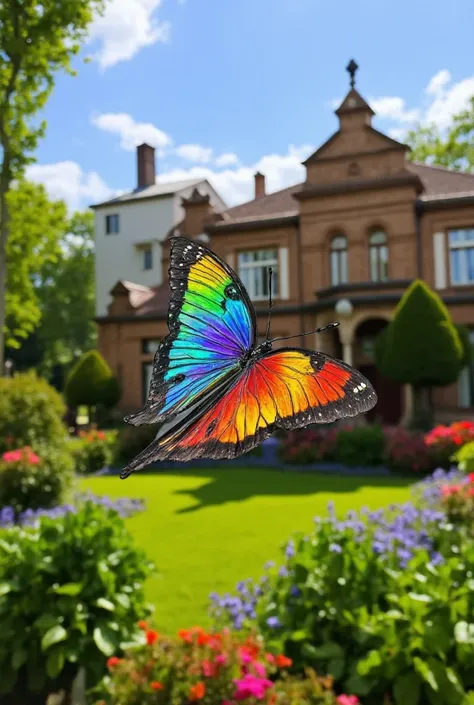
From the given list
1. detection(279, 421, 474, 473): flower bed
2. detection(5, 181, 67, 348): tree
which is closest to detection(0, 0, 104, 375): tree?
detection(5, 181, 67, 348): tree

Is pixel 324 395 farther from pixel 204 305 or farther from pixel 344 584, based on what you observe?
pixel 344 584

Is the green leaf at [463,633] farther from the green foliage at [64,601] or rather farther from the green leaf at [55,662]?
the green leaf at [55,662]

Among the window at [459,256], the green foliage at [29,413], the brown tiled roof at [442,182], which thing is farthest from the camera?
the window at [459,256]

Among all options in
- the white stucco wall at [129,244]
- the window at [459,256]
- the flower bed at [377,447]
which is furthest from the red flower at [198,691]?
the white stucco wall at [129,244]

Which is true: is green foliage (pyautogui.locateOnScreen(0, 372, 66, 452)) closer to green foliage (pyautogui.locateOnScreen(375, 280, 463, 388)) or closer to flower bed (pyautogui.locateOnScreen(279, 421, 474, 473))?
flower bed (pyautogui.locateOnScreen(279, 421, 474, 473))

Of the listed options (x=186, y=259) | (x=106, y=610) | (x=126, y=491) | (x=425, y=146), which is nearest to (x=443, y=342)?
(x=106, y=610)
